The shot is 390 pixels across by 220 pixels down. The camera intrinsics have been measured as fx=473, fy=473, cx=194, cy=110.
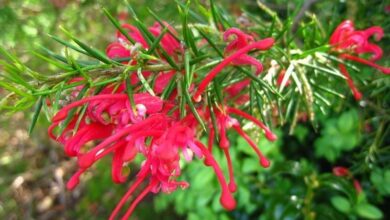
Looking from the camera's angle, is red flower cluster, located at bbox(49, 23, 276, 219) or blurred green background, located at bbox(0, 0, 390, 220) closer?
red flower cluster, located at bbox(49, 23, 276, 219)

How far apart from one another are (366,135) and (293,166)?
25 centimetres

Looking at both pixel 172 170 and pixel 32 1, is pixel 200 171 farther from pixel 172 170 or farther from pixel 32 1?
pixel 172 170

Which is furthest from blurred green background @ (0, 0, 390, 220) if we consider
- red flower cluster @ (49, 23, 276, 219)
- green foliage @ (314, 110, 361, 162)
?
red flower cluster @ (49, 23, 276, 219)

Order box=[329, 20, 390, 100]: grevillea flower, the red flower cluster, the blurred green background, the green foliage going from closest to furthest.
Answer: the red flower cluster → box=[329, 20, 390, 100]: grevillea flower → the blurred green background → the green foliage

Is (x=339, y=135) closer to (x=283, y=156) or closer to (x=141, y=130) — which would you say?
(x=283, y=156)

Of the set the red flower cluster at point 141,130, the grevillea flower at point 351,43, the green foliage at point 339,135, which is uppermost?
the red flower cluster at point 141,130

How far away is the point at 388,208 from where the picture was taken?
1.65 meters

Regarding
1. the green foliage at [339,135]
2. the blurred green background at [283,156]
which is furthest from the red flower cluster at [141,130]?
the green foliage at [339,135]

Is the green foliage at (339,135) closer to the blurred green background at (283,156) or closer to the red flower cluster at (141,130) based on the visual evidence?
the blurred green background at (283,156)

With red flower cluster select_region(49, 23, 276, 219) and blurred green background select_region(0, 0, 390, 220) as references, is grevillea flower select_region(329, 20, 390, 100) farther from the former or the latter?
red flower cluster select_region(49, 23, 276, 219)

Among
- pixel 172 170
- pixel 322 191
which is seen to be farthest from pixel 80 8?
pixel 172 170

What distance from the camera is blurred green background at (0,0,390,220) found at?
135cm

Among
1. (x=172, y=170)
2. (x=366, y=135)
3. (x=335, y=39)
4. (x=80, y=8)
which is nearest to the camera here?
(x=172, y=170)

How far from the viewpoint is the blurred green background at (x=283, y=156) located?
53.1 inches
